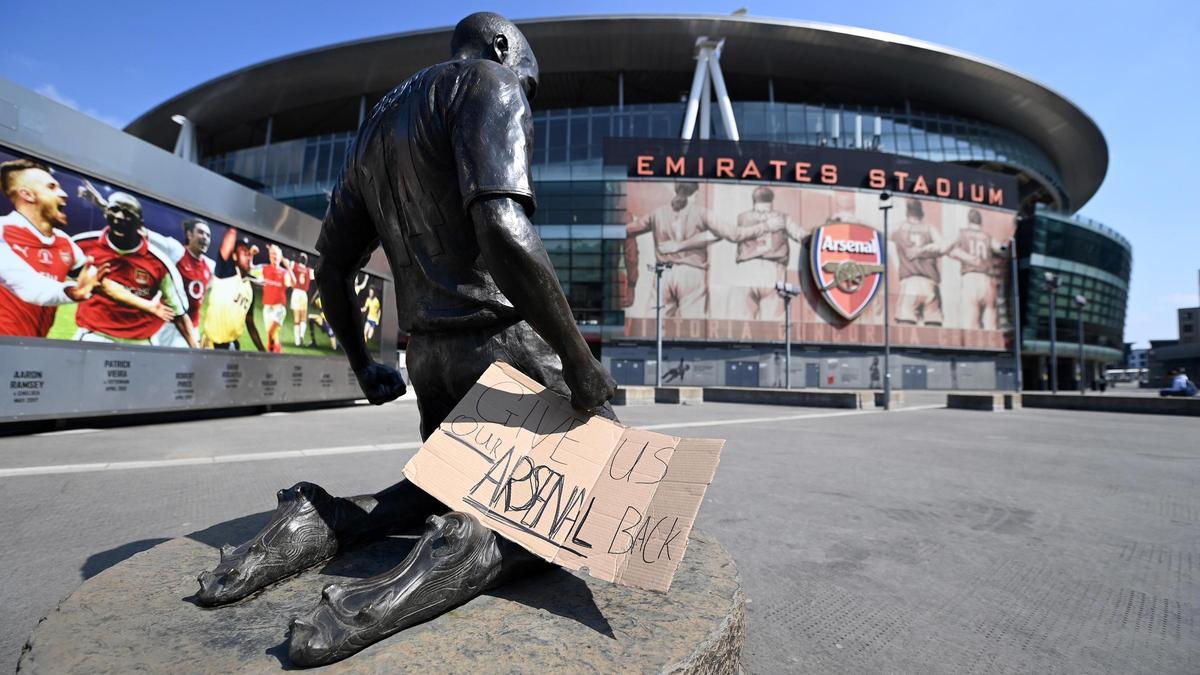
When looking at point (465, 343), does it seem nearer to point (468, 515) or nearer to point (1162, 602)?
point (468, 515)

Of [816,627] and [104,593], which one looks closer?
[104,593]

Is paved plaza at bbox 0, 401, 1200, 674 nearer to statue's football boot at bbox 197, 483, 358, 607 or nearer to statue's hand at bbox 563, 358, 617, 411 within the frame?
statue's football boot at bbox 197, 483, 358, 607

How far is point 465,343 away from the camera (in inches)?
71.0

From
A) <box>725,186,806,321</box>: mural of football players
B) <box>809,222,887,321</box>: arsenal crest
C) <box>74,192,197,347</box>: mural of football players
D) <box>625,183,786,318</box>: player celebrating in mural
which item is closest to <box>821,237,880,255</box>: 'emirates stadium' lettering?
<box>809,222,887,321</box>: arsenal crest

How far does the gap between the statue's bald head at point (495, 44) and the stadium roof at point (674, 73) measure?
37546mm

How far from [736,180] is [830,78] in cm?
1408

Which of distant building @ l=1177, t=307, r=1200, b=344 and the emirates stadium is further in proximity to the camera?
distant building @ l=1177, t=307, r=1200, b=344

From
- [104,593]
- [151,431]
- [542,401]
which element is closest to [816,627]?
[542,401]

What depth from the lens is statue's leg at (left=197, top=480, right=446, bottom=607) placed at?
1.47 meters

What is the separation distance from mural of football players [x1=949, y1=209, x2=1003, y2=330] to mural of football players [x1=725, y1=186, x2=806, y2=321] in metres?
11.5

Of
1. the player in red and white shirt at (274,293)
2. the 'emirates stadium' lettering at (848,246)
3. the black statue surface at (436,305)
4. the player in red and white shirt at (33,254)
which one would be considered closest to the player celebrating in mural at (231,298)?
the player in red and white shirt at (274,293)

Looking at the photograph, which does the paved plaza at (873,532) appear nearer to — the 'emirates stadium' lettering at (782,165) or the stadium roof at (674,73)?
the 'emirates stadium' lettering at (782,165)

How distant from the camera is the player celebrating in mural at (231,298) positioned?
407 inches

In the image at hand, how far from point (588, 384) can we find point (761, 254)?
110ft
